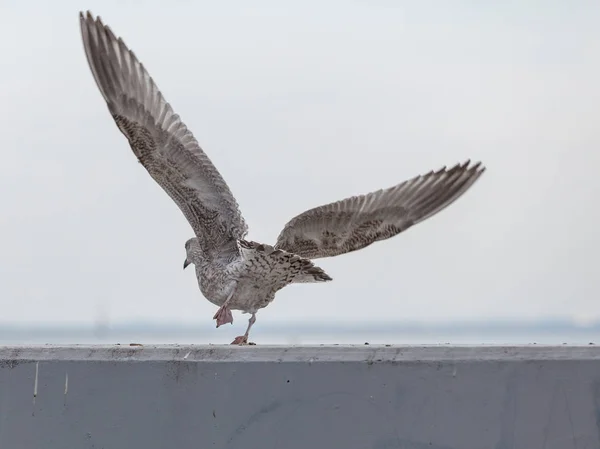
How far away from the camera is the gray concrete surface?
10.3 feet

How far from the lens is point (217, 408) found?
3.35 metres

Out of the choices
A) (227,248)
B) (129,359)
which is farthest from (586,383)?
(227,248)

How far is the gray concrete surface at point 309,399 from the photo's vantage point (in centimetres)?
315

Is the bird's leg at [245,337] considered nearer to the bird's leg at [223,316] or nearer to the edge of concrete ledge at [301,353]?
the bird's leg at [223,316]

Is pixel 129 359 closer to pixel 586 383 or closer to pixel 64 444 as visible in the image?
pixel 64 444

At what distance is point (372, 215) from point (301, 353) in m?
4.48

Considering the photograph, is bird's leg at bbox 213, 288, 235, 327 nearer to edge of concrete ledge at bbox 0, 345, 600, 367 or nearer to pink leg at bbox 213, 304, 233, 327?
pink leg at bbox 213, 304, 233, 327

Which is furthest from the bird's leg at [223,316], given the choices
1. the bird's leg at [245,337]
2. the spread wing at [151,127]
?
the spread wing at [151,127]

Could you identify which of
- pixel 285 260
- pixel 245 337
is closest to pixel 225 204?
pixel 285 260

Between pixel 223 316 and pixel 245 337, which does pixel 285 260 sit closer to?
pixel 223 316

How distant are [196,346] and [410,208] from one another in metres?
4.38

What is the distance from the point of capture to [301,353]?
11.0 feet

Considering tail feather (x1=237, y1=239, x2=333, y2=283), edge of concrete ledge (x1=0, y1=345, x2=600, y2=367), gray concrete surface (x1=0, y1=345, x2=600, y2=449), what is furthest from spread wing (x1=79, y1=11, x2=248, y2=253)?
gray concrete surface (x1=0, y1=345, x2=600, y2=449)

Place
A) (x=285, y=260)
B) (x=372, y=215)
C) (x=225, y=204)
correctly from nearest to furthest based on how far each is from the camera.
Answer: (x=285, y=260) → (x=372, y=215) → (x=225, y=204)
